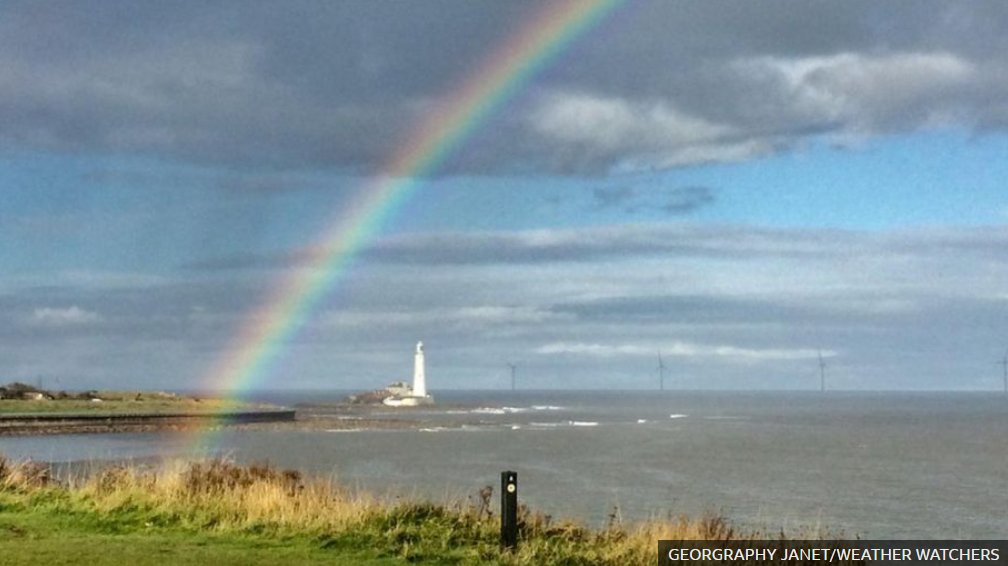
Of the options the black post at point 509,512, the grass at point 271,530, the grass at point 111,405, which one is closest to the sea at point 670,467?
the grass at point 271,530

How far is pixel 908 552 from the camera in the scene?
928 inches

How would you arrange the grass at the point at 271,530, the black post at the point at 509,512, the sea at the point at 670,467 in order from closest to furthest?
the grass at the point at 271,530
the black post at the point at 509,512
the sea at the point at 670,467

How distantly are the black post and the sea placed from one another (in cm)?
570

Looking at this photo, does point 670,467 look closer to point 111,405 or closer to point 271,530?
point 271,530

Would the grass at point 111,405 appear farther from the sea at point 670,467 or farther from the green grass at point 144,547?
the green grass at point 144,547

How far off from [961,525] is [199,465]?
23.8 metres

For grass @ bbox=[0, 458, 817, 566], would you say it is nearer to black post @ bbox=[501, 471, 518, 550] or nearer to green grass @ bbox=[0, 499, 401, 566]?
green grass @ bbox=[0, 499, 401, 566]

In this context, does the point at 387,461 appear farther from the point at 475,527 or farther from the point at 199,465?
the point at 475,527

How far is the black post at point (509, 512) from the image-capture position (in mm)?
14920

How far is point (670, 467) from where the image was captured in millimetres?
56250

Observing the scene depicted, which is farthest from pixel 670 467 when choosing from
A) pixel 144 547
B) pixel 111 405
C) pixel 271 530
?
pixel 111 405

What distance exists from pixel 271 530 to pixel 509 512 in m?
3.53

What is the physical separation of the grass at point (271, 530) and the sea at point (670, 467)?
11.2ft

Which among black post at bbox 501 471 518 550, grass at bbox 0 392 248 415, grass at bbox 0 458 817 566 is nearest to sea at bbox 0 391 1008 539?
grass at bbox 0 458 817 566
